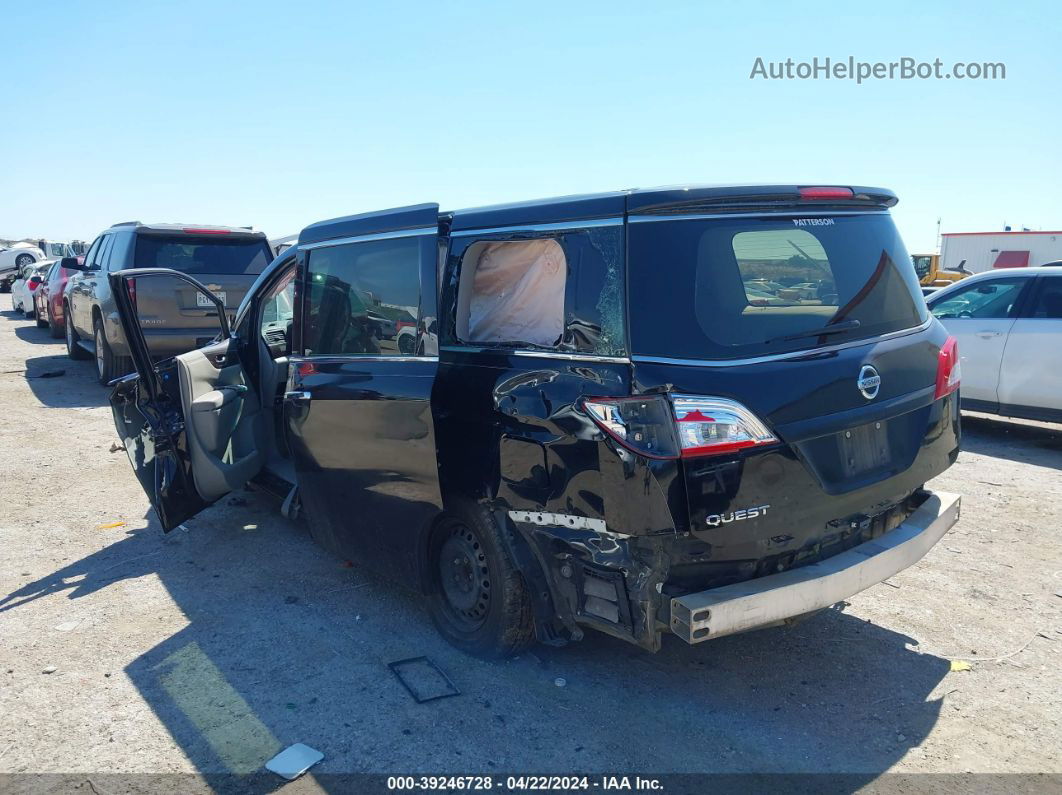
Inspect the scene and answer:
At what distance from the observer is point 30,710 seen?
138 inches

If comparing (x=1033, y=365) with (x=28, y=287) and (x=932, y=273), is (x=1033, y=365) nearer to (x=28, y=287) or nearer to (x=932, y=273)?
(x=932, y=273)

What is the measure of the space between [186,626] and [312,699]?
1.14m

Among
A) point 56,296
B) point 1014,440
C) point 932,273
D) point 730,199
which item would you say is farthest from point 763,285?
point 932,273

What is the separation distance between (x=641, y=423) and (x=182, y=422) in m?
3.22

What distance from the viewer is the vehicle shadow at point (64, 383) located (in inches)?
399

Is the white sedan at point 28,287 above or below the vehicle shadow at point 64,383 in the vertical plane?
above

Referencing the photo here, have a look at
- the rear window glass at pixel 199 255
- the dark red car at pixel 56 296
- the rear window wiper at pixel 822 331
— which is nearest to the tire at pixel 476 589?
the rear window wiper at pixel 822 331

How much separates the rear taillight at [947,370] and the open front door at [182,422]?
404 cm

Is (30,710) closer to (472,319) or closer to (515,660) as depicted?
(515,660)

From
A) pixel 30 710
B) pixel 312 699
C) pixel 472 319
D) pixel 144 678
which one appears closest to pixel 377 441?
pixel 472 319

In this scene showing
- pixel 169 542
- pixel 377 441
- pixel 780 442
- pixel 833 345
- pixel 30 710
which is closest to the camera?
pixel 780 442

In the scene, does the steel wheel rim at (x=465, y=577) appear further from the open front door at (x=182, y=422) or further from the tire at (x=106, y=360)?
the tire at (x=106, y=360)

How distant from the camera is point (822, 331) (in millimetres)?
3236

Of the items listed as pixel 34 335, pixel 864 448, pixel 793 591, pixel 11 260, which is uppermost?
pixel 11 260
